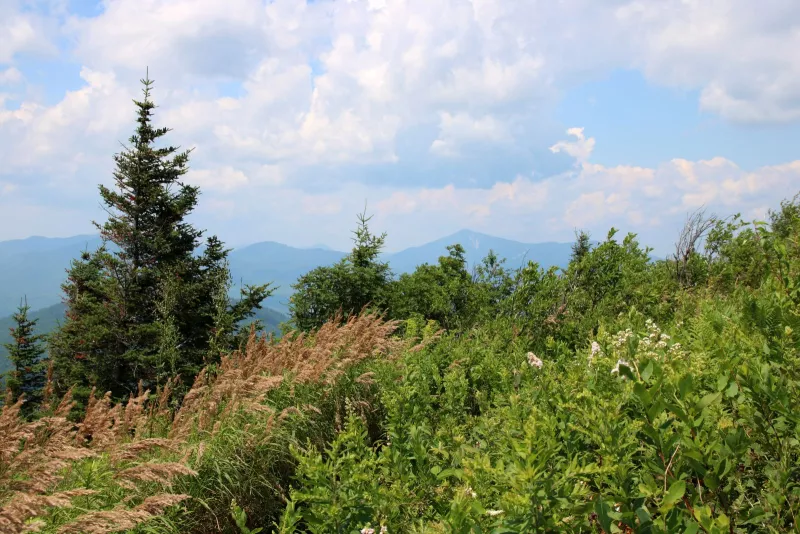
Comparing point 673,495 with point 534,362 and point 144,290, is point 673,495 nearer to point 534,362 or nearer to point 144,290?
point 534,362

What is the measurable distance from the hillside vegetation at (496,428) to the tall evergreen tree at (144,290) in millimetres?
13407

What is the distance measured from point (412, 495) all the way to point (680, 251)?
7950mm

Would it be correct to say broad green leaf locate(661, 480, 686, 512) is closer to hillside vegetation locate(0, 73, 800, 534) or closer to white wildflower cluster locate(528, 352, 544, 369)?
hillside vegetation locate(0, 73, 800, 534)

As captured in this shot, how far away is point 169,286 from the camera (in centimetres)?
1872

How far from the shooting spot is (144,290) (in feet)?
69.1

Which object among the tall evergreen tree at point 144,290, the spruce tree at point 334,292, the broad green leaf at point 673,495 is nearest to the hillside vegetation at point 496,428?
the broad green leaf at point 673,495

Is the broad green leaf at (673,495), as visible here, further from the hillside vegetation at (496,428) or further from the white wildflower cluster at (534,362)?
the white wildflower cluster at (534,362)

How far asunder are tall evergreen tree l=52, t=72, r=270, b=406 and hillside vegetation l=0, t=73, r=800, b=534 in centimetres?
1341

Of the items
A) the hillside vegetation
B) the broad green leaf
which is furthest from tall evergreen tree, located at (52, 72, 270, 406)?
the broad green leaf

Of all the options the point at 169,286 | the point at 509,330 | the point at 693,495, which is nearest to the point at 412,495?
the point at 693,495

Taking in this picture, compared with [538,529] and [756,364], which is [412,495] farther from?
[756,364]

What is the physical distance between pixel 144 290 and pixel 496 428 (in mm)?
21038

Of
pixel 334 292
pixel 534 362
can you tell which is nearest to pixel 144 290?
pixel 334 292

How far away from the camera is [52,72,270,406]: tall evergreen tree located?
19500 millimetres
